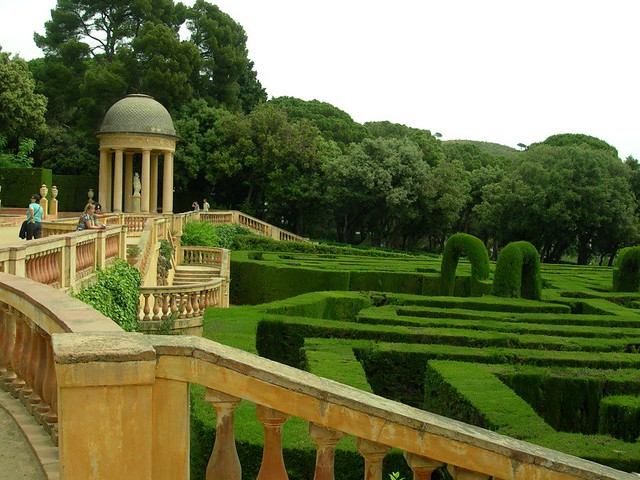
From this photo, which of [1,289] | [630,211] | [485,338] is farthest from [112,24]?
Answer: [1,289]

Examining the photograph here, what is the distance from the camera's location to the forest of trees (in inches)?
1836

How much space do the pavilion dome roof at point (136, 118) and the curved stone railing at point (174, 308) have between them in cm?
2701

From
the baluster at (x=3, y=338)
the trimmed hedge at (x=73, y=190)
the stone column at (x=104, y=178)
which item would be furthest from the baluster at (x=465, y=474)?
the trimmed hedge at (x=73, y=190)

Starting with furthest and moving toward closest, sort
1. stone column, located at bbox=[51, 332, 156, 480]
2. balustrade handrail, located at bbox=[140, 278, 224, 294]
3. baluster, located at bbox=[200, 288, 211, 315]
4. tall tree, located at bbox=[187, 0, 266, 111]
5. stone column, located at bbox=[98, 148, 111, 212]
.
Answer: tall tree, located at bbox=[187, 0, 266, 111] → stone column, located at bbox=[98, 148, 111, 212] → baluster, located at bbox=[200, 288, 211, 315] → balustrade handrail, located at bbox=[140, 278, 224, 294] → stone column, located at bbox=[51, 332, 156, 480]

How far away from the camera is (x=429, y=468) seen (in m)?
3.87

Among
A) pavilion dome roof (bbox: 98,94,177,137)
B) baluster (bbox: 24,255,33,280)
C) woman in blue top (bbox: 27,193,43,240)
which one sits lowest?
baluster (bbox: 24,255,33,280)


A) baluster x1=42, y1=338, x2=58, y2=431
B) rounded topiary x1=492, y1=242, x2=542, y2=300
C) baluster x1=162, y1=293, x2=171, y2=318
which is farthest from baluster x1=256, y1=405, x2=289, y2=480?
rounded topiary x1=492, y1=242, x2=542, y2=300

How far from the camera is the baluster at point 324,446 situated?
3.73 meters

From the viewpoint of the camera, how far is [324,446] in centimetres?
375

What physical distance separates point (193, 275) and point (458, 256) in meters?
11.6

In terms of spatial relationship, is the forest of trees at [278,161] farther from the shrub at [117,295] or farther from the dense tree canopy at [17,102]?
the shrub at [117,295]

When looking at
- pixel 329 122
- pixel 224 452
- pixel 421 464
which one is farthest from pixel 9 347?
pixel 329 122

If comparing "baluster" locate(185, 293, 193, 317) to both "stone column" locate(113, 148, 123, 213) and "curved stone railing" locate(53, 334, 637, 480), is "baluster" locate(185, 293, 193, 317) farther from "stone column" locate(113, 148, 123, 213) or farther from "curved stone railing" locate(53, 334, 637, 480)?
"stone column" locate(113, 148, 123, 213)

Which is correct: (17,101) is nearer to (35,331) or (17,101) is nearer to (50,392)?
(35,331)
